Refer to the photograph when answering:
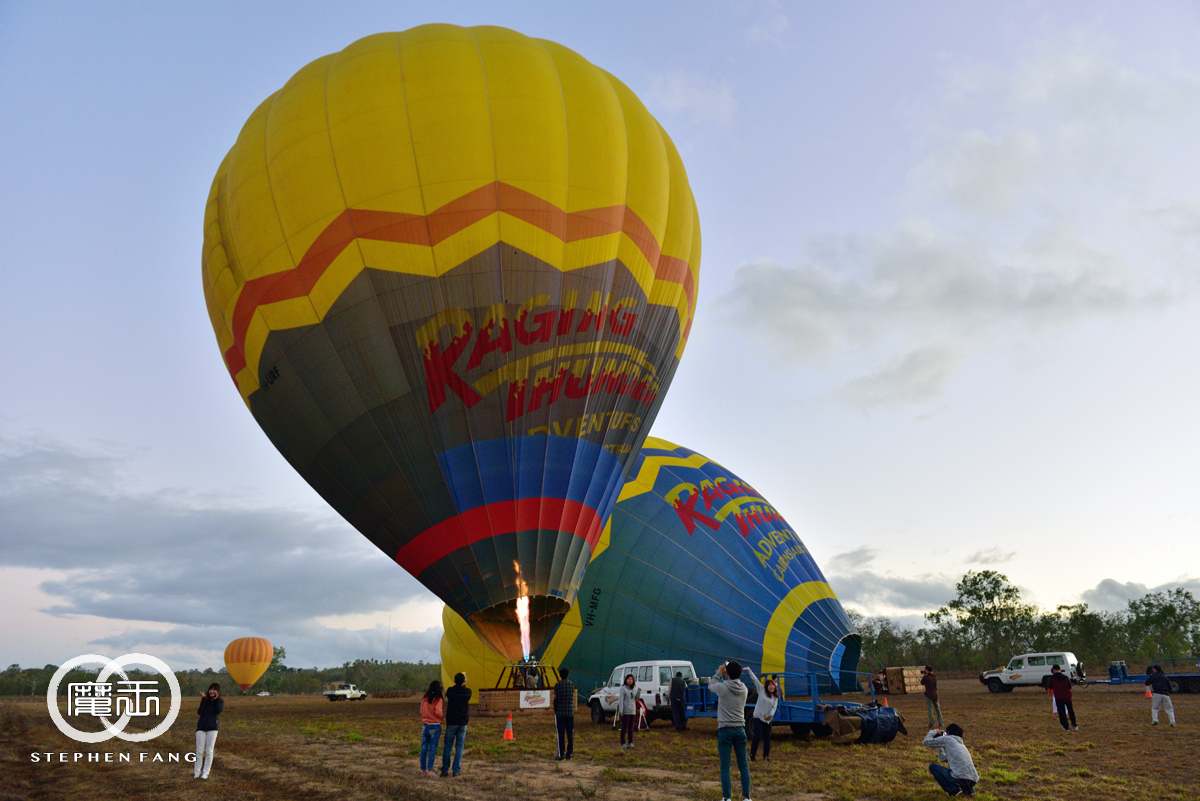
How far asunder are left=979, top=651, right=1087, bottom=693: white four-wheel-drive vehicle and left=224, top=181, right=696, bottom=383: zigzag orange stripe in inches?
940

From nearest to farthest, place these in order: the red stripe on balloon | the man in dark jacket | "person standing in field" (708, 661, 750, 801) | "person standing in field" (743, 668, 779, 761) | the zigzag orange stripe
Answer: "person standing in field" (708, 661, 750, 801), "person standing in field" (743, 668, 779, 761), the zigzag orange stripe, the red stripe on balloon, the man in dark jacket

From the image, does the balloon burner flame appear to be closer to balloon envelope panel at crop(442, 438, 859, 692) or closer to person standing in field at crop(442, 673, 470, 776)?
person standing in field at crop(442, 673, 470, 776)

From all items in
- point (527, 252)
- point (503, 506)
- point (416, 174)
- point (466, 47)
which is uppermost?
point (466, 47)

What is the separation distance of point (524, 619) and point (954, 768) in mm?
8766

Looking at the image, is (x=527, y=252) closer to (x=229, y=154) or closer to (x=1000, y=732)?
(x=229, y=154)

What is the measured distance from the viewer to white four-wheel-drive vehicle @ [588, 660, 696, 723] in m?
16.5

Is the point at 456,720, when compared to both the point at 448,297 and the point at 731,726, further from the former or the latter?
→ the point at 448,297

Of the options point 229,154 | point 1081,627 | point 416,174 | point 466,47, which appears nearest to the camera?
point 416,174

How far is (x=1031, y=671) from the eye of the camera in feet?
89.9

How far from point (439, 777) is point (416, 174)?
10.5 meters

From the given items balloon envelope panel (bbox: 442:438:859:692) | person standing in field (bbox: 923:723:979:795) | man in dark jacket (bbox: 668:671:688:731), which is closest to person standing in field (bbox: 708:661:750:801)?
person standing in field (bbox: 923:723:979:795)

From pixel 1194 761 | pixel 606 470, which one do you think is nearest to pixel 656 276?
pixel 606 470

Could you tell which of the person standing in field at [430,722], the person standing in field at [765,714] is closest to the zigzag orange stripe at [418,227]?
the person standing in field at [430,722]

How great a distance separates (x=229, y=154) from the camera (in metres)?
16.8
